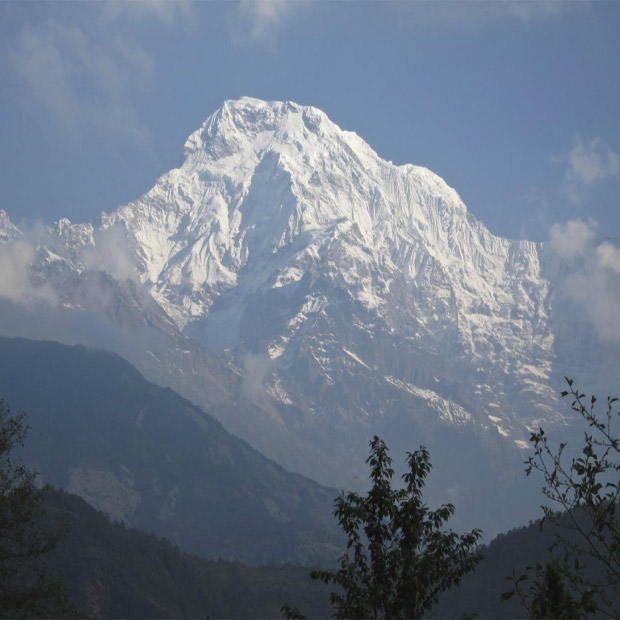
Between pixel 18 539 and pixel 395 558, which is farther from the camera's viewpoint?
pixel 18 539

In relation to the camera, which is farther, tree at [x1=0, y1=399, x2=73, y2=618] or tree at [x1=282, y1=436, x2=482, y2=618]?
tree at [x1=0, y1=399, x2=73, y2=618]

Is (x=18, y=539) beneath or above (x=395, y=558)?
beneath

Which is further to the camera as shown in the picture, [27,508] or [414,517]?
[27,508]

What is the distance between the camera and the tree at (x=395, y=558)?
41438mm

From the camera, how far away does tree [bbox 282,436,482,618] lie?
41.4 m

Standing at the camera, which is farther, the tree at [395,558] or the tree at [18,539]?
the tree at [18,539]

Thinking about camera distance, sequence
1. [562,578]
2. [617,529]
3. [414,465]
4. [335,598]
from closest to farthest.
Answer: [617,529], [562,578], [335,598], [414,465]

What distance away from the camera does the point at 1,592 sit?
49.8m

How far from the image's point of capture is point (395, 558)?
138 ft

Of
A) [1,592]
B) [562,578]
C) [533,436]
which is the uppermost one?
[533,436]

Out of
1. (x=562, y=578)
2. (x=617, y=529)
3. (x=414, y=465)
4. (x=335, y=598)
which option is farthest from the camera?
(x=414, y=465)

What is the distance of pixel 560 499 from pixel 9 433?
30162 millimetres

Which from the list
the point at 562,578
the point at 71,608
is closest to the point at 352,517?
the point at 562,578

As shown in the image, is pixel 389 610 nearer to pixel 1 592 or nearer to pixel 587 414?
pixel 587 414
